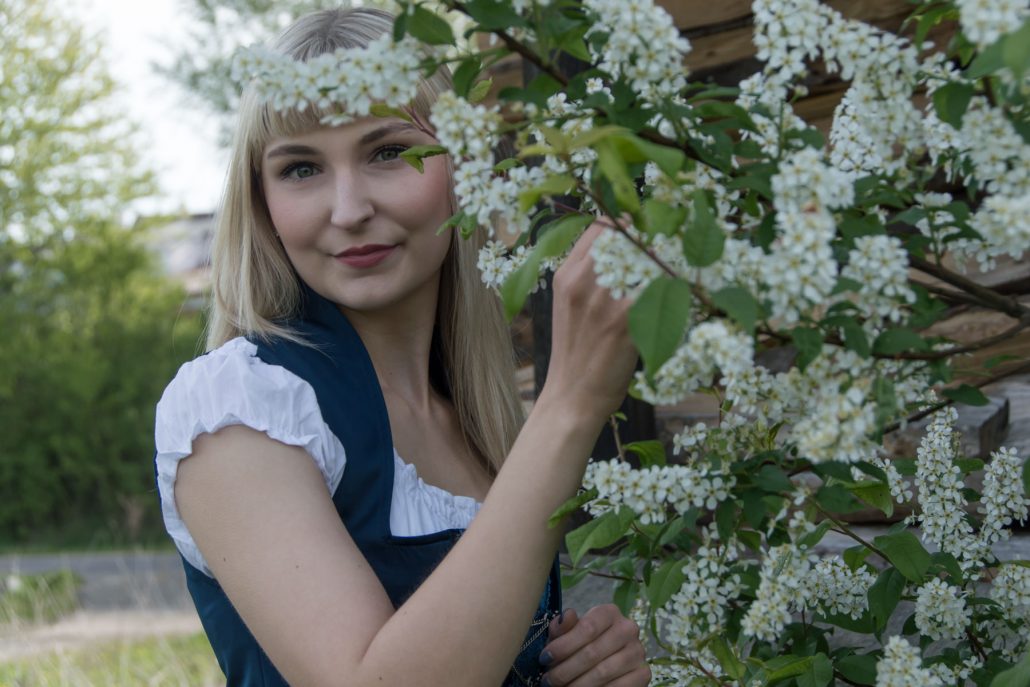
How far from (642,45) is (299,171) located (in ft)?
3.04

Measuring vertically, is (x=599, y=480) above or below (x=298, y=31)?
below

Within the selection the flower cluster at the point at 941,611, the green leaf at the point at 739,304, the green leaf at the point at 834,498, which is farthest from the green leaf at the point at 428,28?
the flower cluster at the point at 941,611

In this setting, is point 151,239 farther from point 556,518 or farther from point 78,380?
point 556,518

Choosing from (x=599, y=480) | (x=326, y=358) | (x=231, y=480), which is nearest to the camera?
(x=599, y=480)

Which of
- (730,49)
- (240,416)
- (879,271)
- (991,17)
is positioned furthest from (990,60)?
(730,49)

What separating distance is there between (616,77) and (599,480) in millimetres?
396

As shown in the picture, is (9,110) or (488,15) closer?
(488,15)

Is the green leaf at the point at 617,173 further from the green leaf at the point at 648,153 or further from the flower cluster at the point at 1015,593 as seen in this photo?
the flower cluster at the point at 1015,593

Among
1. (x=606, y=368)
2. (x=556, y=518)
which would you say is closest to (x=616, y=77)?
(x=606, y=368)

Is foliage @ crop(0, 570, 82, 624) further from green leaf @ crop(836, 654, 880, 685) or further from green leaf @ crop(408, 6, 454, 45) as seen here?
green leaf @ crop(408, 6, 454, 45)

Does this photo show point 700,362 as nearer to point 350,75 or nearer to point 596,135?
point 596,135

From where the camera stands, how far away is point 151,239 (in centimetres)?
1301

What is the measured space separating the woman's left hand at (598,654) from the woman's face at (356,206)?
616 millimetres

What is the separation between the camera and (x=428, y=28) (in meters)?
1.09
